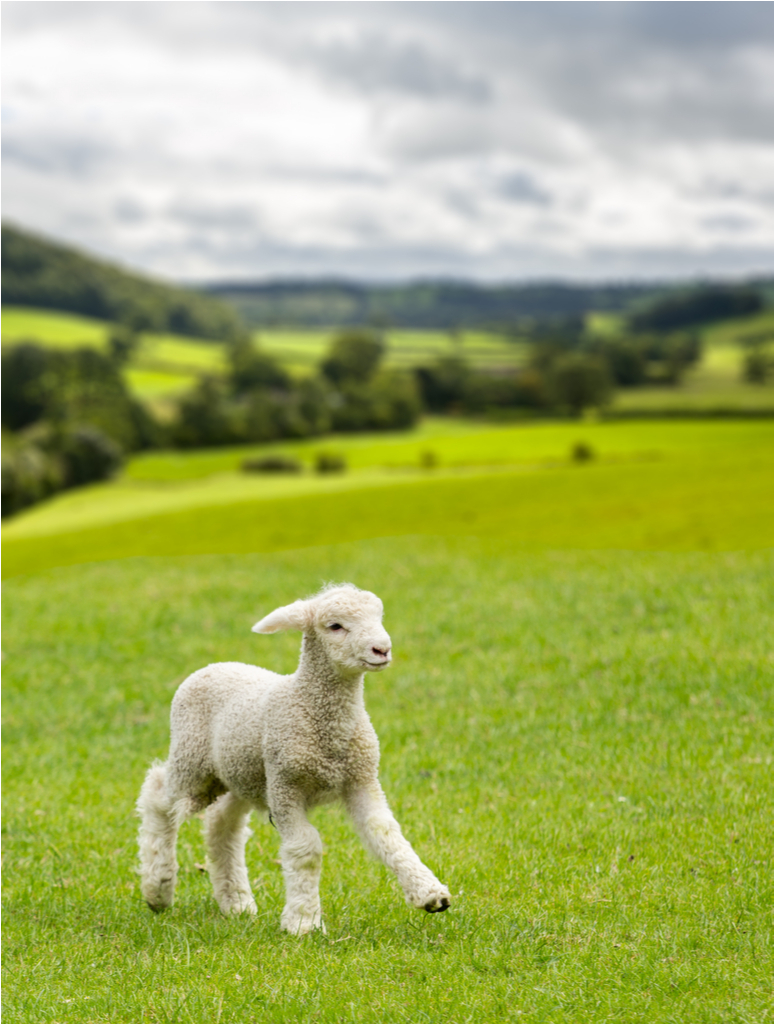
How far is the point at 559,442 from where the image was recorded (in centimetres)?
7525

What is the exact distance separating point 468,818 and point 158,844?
3321 millimetres

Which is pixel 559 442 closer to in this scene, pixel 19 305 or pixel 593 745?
pixel 593 745

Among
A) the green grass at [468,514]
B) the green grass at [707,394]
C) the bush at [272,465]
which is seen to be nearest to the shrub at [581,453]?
the green grass at [468,514]

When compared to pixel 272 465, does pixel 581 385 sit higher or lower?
higher

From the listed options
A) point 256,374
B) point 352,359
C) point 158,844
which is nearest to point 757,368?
point 352,359

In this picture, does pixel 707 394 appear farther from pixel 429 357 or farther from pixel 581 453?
pixel 429 357

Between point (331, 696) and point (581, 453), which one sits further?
point (581, 453)

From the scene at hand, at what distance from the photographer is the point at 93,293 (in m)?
182

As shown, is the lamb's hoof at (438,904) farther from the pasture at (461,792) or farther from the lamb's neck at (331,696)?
the lamb's neck at (331,696)

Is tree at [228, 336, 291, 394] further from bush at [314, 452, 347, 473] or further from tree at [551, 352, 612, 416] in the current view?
bush at [314, 452, 347, 473]

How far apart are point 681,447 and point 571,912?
6881 centimetres

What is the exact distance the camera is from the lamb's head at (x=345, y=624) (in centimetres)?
603

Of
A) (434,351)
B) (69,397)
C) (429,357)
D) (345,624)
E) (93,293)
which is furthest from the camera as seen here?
(93,293)

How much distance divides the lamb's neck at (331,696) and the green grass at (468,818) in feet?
4.45
